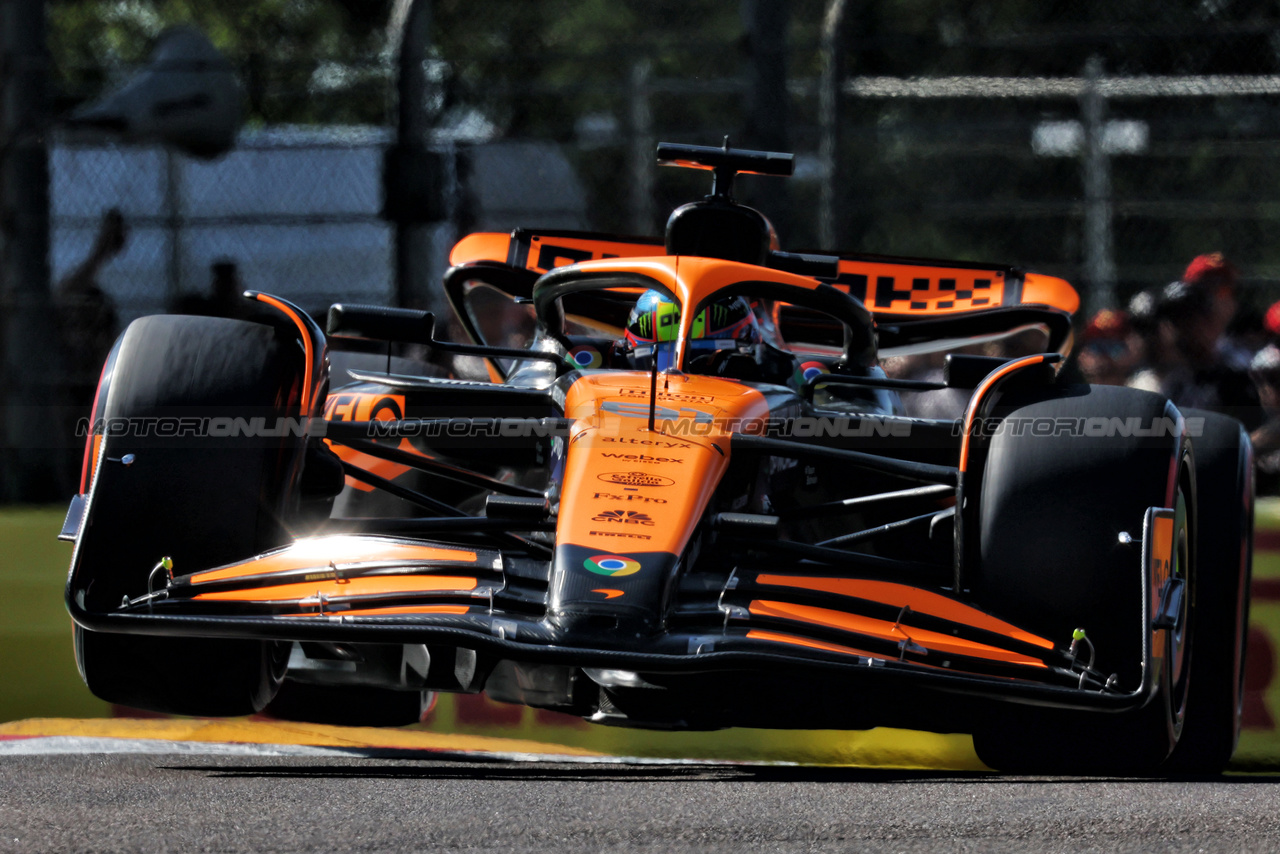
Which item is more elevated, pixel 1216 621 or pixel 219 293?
pixel 219 293

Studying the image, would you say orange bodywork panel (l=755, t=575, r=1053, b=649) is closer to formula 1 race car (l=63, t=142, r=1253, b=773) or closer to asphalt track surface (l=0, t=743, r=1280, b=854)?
formula 1 race car (l=63, t=142, r=1253, b=773)

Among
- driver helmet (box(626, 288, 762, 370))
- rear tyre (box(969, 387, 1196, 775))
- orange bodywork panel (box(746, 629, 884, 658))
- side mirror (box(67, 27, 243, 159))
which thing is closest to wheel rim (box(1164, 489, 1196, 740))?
rear tyre (box(969, 387, 1196, 775))

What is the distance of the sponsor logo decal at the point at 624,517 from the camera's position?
3547mm

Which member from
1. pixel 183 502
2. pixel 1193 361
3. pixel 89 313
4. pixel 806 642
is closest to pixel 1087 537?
pixel 806 642

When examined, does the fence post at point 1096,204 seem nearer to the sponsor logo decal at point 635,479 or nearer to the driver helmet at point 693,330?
the driver helmet at point 693,330

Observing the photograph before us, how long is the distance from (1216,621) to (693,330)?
1481mm

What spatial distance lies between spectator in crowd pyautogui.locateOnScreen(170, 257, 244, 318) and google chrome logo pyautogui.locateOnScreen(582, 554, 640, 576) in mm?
4427

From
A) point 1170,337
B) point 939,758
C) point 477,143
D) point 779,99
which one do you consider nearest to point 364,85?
point 477,143

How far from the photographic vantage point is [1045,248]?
41.5 feet

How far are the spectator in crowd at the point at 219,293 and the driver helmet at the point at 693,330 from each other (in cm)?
329

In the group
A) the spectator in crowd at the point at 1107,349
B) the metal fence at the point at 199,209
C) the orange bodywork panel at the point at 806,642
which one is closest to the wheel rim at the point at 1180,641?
the orange bodywork panel at the point at 806,642

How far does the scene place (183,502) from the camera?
12.2 feet

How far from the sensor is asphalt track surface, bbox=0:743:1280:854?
2.71m

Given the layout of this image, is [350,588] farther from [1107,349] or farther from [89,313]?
[89,313]
